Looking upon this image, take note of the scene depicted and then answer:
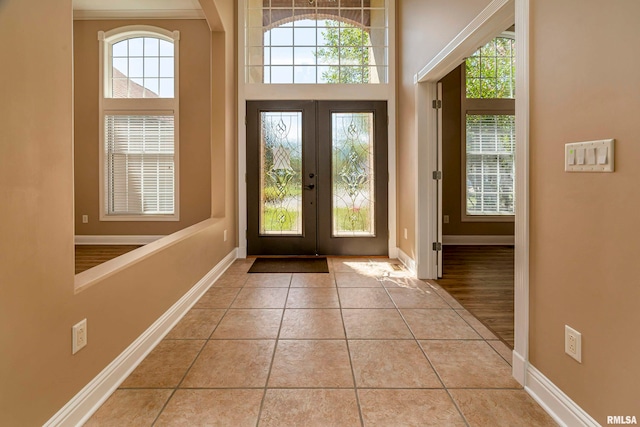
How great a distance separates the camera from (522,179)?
6.52 ft

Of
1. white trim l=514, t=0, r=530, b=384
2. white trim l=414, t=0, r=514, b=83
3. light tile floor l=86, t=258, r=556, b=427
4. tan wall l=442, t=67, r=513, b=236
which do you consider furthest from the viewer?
tan wall l=442, t=67, r=513, b=236

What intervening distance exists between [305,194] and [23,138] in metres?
3.91

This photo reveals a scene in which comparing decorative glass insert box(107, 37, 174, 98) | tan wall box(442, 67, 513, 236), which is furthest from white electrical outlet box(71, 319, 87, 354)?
tan wall box(442, 67, 513, 236)

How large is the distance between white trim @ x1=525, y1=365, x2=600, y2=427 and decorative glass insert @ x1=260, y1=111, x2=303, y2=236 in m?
3.65

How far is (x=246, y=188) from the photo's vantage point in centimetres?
515

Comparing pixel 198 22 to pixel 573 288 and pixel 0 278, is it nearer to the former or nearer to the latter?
pixel 0 278

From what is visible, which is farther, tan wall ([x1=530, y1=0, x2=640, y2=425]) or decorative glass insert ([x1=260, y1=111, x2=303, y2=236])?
decorative glass insert ([x1=260, y1=111, x2=303, y2=236])

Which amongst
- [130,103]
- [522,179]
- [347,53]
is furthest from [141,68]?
[522,179]

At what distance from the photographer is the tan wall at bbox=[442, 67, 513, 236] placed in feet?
20.4

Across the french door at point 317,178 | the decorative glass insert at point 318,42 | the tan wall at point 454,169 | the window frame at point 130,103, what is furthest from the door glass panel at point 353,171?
the window frame at point 130,103

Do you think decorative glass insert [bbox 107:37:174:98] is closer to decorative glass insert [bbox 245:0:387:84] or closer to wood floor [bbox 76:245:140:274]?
decorative glass insert [bbox 245:0:387:84]

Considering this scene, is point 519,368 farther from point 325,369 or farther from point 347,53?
point 347,53

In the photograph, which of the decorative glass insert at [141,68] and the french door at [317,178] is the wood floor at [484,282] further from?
the decorative glass insert at [141,68]

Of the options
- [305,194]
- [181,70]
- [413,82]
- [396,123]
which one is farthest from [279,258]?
[181,70]
